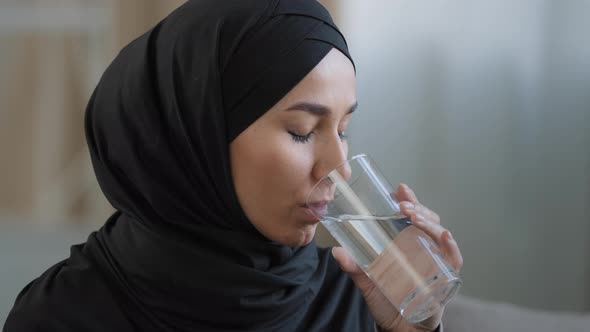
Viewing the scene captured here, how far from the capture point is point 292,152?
1015 millimetres

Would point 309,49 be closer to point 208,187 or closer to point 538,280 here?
point 208,187

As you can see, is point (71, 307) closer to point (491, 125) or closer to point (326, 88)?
point (326, 88)

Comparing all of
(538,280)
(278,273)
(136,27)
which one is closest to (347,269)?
(278,273)

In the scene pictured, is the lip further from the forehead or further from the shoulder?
the shoulder

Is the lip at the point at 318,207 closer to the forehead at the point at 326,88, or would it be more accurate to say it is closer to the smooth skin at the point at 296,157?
the smooth skin at the point at 296,157

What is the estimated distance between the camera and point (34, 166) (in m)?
2.30

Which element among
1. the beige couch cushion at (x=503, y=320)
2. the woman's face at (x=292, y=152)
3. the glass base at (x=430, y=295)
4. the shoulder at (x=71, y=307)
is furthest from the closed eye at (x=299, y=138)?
the beige couch cushion at (x=503, y=320)

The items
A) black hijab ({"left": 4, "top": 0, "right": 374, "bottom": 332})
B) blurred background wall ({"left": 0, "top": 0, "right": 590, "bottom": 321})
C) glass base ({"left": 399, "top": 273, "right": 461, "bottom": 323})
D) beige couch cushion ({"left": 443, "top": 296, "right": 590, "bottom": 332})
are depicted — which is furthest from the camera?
blurred background wall ({"left": 0, "top": 0, "right": 590, "bottom": 321})

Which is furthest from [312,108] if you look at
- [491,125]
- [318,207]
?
[491,125]

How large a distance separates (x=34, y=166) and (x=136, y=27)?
578mm

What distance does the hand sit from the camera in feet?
3.29

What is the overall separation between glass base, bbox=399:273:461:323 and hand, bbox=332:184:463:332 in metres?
0.04

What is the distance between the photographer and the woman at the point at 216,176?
1.03 m

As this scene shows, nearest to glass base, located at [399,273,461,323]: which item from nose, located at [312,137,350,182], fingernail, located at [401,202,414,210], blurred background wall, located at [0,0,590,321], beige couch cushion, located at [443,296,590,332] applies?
fingernail, located at [401,202,414,210]
